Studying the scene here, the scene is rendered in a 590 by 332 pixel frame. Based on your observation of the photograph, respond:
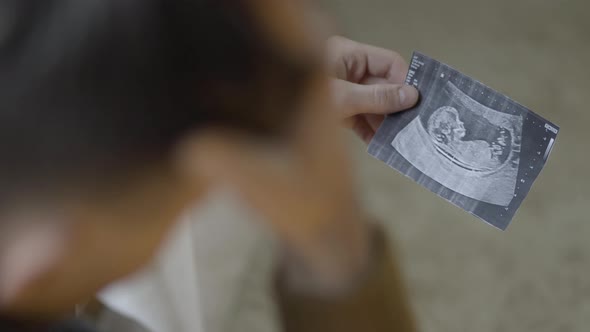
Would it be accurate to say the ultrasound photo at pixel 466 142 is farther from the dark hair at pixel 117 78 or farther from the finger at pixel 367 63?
the dark hair at pixel 117 78

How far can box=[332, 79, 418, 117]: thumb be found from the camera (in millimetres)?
1033

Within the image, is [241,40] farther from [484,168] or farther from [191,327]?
[191,327]

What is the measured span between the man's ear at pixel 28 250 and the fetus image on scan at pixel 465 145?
702 millimetres

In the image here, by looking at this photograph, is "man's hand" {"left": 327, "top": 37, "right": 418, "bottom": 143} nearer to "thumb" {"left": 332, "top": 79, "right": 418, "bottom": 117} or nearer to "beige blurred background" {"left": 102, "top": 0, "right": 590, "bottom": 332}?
"thumb" {"left": 332, "top": 79, "right": 418, "bottom": 117}

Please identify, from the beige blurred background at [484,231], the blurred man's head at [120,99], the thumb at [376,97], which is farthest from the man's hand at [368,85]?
the blurred man's head at [120,99]

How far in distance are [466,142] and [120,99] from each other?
0.78 m

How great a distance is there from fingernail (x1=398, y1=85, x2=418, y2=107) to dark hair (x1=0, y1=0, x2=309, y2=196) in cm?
68

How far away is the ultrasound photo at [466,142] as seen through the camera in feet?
3.33

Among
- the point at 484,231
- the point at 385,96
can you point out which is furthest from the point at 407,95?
the point at 484,231

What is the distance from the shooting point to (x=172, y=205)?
0.43m

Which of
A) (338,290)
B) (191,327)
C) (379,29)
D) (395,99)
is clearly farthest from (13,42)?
(379,29)

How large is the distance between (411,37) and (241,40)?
4.92 feet

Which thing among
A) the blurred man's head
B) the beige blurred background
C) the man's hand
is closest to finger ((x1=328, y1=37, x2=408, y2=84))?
the man's hand

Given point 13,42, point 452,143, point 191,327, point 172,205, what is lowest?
point 191,327
